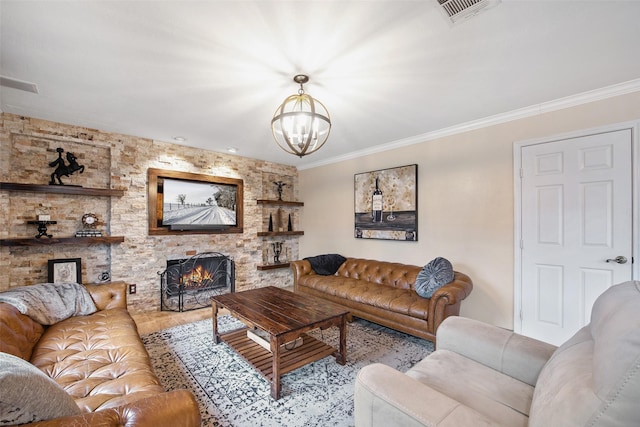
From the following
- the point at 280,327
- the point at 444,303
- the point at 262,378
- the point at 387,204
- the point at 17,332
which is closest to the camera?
the point at 17,332

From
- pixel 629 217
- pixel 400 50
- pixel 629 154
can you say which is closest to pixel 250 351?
pixel 400 50

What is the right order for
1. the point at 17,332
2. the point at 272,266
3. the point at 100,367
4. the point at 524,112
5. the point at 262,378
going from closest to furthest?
the point at 100,367 → the point at 17,332 → the point at 262,378 → the point at 524,112 → the point at 272,266

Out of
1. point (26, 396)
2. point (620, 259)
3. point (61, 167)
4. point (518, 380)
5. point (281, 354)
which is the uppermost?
point (61, 167)

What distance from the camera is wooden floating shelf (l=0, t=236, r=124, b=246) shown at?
3032 mm

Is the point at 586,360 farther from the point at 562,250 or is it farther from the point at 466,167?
the point at 466,167

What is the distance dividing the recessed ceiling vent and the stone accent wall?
4.09 m

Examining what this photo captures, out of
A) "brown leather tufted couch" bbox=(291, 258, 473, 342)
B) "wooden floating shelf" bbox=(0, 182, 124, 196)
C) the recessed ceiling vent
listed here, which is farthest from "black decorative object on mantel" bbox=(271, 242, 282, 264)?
the recessed ceiling vent

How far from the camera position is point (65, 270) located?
133 inches

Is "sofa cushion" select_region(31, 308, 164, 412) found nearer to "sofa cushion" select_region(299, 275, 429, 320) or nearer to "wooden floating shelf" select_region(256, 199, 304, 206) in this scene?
"sofa cushion" select_region(299, 275, 429, 320)

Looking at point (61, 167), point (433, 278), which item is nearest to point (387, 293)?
point (433, 278)

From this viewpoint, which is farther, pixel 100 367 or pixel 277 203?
pixel 277 203

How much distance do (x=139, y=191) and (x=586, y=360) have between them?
15.7 feet

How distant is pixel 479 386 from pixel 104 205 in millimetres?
4610

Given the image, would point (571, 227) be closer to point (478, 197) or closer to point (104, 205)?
point (478, 197)
